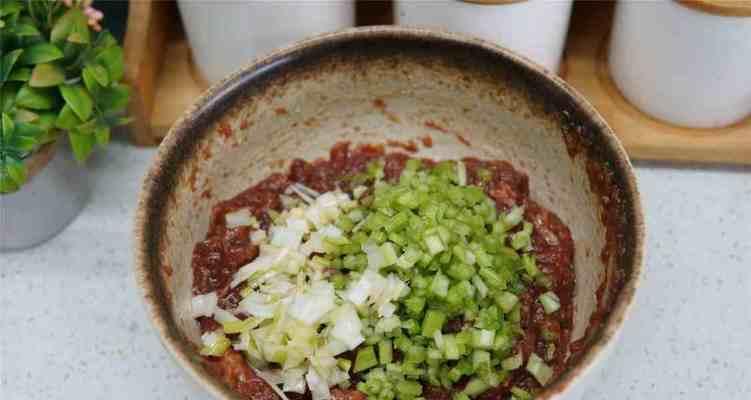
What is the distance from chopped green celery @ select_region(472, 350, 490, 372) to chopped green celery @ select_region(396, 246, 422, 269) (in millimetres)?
115

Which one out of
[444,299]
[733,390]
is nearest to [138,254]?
[444,299]

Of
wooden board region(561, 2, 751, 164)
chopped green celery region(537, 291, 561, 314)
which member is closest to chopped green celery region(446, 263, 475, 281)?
chopped green celery region(537, 291, 561, 314)

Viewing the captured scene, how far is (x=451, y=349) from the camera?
950 mm

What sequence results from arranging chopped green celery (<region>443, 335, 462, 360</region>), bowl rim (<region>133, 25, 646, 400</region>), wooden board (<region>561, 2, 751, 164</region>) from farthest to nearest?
wooden board (<region>561, 2, 751, 164</region>)
chopped green celery (<region>443, 335, 462, 360</region>)
bowl rim (<region>133, 25, 646, 400</region>)

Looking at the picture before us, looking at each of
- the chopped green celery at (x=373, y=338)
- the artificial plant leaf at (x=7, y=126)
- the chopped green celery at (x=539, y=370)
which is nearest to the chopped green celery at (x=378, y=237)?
the chopped green celery at (x=373, y=338)

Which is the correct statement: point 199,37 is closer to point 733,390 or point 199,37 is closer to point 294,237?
point 294,237

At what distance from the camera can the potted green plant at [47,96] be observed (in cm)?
103

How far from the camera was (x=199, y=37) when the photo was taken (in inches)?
47.8

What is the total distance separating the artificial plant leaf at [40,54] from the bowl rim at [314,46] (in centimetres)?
17

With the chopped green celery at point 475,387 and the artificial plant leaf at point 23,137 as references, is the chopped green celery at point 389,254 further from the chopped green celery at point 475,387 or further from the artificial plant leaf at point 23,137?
the artificial plant leaf at point 23,137

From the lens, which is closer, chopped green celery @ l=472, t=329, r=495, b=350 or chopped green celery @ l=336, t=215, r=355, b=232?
chopped green celery @ l=472, t=329, r=495, b=350

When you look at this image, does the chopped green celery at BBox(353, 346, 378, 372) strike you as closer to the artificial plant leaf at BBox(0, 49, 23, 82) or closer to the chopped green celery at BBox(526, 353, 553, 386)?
the chopped green celery at BBox(526, 353, 553, 386)

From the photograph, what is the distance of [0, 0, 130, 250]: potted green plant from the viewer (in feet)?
3.38

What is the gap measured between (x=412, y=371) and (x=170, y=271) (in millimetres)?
280
